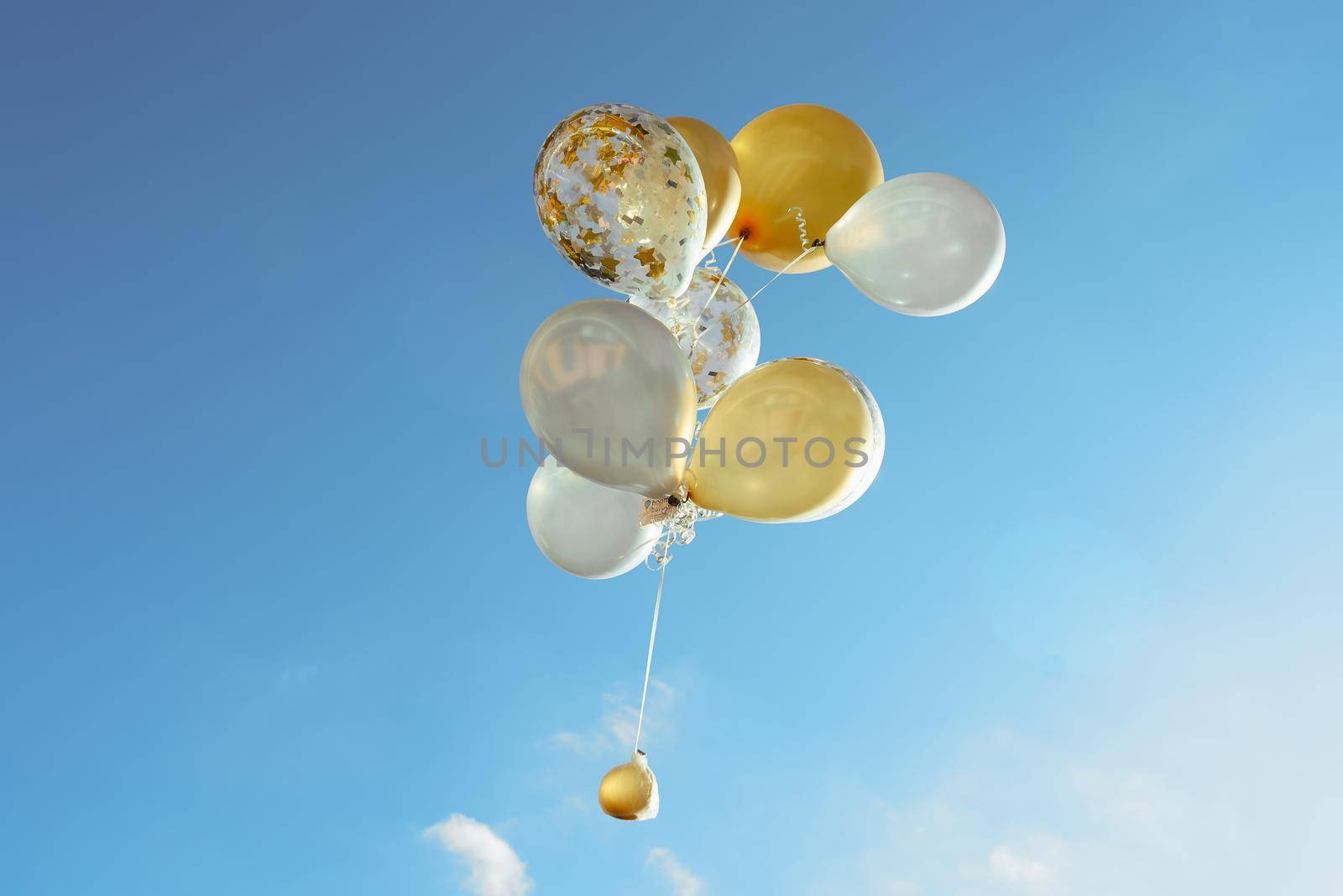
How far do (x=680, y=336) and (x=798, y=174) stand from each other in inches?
16.9

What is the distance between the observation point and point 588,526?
1.92 m

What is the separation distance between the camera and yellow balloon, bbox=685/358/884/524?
1649 mm

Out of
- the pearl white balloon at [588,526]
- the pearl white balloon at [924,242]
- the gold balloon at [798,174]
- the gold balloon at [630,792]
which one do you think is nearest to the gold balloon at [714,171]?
the gold balloon at [798,174]

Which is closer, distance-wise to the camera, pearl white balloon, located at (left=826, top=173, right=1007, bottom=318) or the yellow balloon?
the yellow balloon

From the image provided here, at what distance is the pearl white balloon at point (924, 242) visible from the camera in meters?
1.79

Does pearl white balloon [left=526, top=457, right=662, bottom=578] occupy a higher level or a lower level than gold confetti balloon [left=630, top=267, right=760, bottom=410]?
lower

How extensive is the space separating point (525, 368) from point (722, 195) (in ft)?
2.05

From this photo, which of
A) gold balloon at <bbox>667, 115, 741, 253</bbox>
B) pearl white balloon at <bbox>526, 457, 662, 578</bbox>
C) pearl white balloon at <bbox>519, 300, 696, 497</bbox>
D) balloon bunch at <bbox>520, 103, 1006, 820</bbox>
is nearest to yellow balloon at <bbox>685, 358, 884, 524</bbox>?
balloon bunch at <bbox>520, 103, 1006, 820</bbox>

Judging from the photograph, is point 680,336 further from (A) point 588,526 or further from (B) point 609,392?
(B) point 609,392

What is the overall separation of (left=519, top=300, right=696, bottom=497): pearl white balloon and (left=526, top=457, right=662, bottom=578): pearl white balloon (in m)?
0.32

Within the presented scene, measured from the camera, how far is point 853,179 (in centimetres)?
208

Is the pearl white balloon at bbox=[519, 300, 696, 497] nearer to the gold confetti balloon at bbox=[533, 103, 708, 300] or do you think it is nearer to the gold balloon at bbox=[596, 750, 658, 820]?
the gold confetti balloon at bbox=[533, 103, 708, 300]

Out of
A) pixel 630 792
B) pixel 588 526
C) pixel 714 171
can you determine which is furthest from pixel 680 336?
pixel 630 792

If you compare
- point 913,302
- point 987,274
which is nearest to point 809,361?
point 913,302
